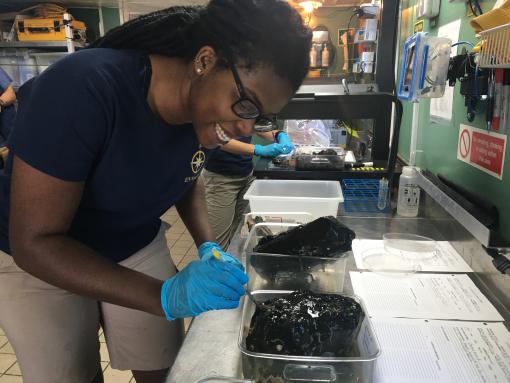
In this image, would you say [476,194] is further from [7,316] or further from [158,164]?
[7,316]

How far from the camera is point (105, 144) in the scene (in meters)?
0.80

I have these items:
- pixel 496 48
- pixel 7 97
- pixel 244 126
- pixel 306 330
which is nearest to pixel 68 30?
pixel 7 97

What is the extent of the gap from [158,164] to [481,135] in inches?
38.9

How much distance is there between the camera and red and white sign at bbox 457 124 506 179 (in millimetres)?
1097

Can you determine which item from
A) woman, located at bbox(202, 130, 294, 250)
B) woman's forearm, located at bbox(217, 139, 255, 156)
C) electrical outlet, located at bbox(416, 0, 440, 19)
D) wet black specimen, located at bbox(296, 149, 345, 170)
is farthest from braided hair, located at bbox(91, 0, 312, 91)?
woman, located at bbox(202, 130, 294, 250)

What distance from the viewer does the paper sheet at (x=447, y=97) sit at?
1397mm

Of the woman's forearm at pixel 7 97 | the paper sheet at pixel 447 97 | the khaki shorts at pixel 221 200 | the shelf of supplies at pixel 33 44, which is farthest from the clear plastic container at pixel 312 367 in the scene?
the shelf of supplies at pixel 33 44

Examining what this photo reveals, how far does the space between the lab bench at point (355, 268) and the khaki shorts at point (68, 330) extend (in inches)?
14.1

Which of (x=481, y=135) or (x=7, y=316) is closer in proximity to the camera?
(x=7, y=316)

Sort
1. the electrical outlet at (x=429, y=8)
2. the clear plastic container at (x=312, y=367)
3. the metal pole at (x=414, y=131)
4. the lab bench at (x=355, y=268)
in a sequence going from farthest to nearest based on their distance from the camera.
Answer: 1. the metal pole at (x=414, y=131)
2. the electrical outlet at (x=429, y=8)
3. the lab bench at (x=355, y=268)
4. the clear plastic container at (x=312, y=367)

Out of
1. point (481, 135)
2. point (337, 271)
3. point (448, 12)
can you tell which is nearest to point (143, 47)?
point (337, 271)

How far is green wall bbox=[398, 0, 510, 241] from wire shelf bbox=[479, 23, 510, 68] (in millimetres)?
284

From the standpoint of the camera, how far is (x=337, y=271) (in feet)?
3.22

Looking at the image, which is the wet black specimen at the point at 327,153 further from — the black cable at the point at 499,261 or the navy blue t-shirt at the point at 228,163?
the black cable at the point at 499,261
